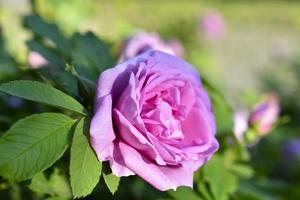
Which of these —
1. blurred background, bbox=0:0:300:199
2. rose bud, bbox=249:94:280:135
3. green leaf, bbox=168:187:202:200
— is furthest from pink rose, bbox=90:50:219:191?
rose bud, bbox=249:94:280:135

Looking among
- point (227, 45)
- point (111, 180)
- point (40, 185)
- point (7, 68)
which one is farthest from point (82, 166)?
point (227, 45)

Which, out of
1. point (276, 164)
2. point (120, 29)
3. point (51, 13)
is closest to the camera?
point (276, 164)

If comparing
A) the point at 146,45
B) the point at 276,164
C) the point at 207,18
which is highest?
the point at 146,45

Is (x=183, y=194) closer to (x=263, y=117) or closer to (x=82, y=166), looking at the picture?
(x=82, y=166)

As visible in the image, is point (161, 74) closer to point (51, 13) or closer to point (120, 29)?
point (51, 13)

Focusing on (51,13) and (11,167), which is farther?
(51,13)

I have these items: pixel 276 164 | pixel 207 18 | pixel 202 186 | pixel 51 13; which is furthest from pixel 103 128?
pixel 207 18

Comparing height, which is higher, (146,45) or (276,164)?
(146,45)

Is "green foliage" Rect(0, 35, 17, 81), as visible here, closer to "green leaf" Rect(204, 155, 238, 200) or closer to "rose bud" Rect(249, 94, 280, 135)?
"green leaf" Rect(204, 155, 238, 200)
